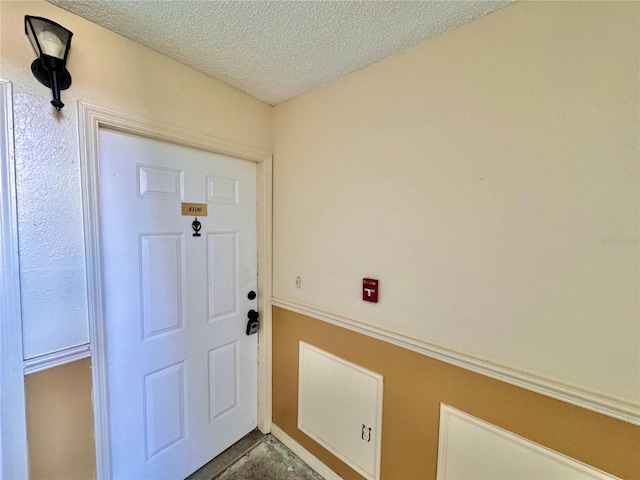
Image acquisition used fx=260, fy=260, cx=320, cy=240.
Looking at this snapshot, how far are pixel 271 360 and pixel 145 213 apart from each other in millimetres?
1261

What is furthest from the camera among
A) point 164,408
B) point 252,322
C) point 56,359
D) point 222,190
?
point 252,322

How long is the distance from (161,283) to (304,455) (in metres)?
1.40

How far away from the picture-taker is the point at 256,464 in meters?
1.66

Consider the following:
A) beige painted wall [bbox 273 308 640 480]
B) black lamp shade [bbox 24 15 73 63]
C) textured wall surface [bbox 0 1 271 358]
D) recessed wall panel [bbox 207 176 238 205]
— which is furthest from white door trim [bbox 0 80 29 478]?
beige painted wall [bbox 273 308 640 480]

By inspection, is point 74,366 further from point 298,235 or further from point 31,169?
point 298,235

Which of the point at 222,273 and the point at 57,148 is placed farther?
the point at 222,273

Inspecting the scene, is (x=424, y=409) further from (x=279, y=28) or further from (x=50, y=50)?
(x=50, y=50)

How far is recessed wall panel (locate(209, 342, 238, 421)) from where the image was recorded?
1.64 metres

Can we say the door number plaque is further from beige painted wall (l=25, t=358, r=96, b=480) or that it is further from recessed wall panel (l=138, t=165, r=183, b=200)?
beige painted wall (l=25, t=358, r=96, b=480)

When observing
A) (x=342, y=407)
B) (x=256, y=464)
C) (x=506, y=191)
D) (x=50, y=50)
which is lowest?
(x=256, y=464)

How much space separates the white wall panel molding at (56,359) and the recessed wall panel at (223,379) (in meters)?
0.65

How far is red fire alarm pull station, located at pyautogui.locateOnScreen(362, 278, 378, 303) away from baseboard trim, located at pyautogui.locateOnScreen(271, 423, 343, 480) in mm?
1089

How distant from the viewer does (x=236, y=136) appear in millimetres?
1598

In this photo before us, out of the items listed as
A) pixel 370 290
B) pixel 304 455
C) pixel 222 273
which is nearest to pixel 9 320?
pixel 222 273
